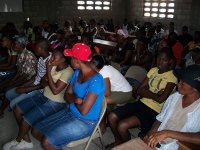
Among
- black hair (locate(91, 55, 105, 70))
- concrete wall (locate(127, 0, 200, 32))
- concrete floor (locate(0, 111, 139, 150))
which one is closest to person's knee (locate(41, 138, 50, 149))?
concrete floor (locate(0, 111, 139, 150))

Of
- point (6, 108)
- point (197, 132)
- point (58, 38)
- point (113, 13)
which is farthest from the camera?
point (113, 13)

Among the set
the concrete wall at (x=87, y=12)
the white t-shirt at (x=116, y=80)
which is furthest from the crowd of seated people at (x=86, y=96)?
the concrete wall at (x=87, y=12)

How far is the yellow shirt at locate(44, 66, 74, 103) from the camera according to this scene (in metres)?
3.12

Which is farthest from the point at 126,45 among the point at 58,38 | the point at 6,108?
the point at 6,108

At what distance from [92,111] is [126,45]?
11.3ft

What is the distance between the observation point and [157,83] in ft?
10.5

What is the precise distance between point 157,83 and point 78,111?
3.48ft

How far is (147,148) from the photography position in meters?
2.27

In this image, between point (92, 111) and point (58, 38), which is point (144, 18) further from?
point (92, 111)

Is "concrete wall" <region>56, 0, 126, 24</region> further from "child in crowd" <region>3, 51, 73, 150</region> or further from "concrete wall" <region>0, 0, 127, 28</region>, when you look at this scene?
"child in crowd" <region>3, 51, 73, 150</region>

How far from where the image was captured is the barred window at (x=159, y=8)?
12297mm

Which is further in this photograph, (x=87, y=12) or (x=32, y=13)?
(x=87, y=12)

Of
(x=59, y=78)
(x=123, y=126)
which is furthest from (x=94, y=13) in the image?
(x=123, y=126)

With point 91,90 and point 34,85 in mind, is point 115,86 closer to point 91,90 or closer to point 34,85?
point 91,90
